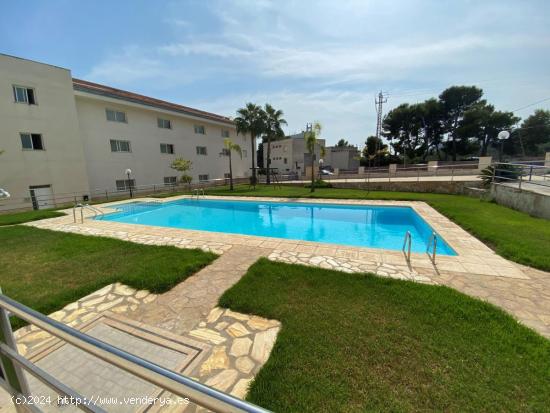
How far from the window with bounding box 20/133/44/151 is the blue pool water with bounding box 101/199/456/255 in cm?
641

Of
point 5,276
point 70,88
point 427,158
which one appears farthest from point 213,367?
point 427,158

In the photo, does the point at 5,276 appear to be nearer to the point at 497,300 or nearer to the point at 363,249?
Answer: the point at 363,249

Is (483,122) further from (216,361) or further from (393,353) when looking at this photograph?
(216,361)

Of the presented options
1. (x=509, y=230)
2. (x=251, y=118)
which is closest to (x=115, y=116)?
(x=251, y=118)

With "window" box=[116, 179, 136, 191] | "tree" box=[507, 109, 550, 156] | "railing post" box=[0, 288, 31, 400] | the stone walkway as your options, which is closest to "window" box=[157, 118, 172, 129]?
"window" box=[116, 179, 136, 191]

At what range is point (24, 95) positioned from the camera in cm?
1436

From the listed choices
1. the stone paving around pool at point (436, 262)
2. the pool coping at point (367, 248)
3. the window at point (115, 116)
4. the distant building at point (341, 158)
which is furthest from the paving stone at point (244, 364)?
the distant building at point (341, 158)

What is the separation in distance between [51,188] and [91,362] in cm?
1835

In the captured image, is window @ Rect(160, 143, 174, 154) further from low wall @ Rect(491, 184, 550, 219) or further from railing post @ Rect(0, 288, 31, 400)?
low wall @ Rect(491, 184, 550, 219)

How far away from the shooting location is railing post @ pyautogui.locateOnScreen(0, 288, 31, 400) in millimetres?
1325

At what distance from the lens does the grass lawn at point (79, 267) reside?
4051 millimetres

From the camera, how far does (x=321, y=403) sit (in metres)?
2.07

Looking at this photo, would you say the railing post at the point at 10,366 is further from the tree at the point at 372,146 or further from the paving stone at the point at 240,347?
the tree at the point at 372,146

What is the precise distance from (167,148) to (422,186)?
22072 millimetres
